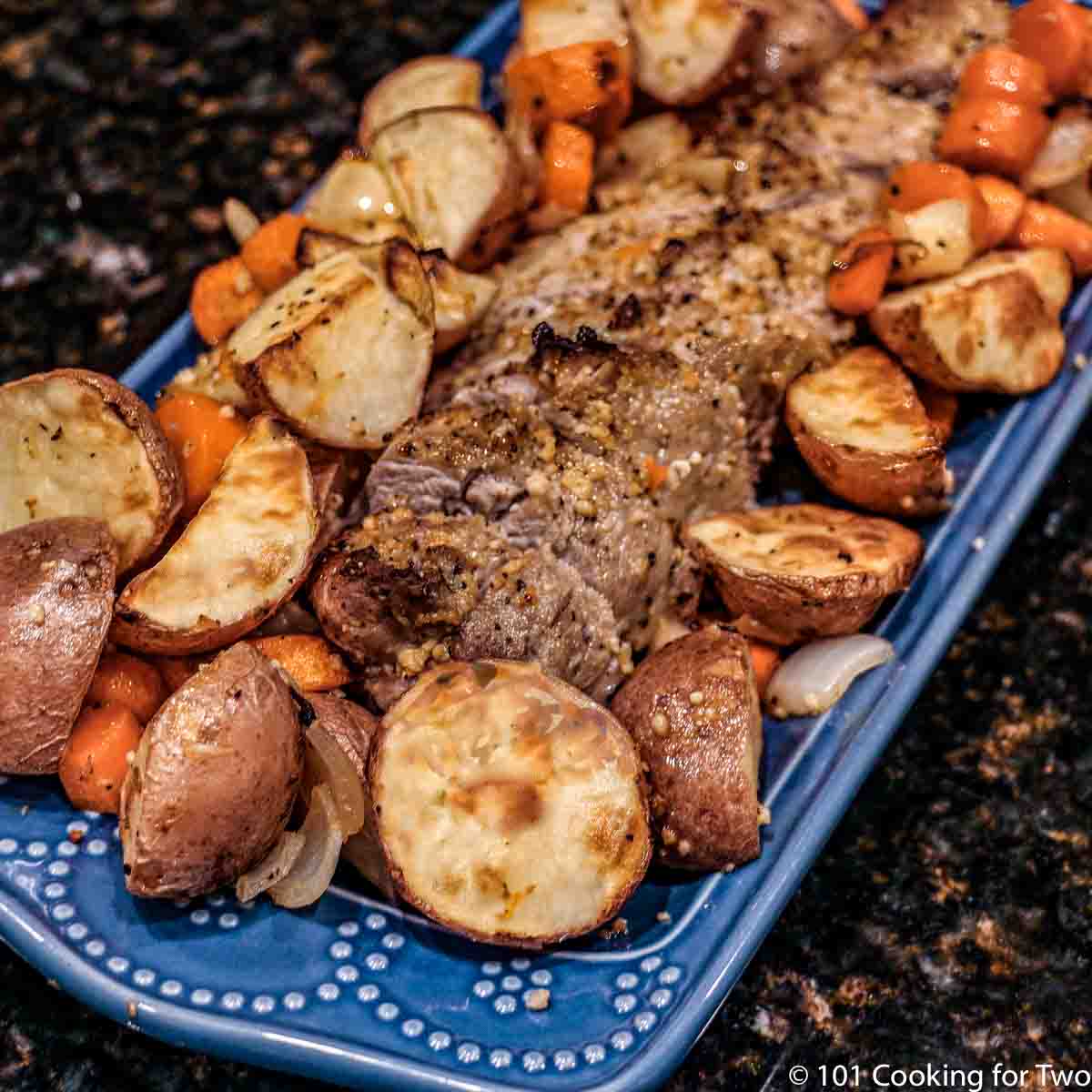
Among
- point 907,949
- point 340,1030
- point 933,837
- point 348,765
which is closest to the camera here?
point 340,1030

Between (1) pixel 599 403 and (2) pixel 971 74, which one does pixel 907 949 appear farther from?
(2) pixel 971 74

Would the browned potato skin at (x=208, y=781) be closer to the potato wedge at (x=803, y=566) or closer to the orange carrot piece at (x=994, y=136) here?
the potato wedge at (x=803, y=566)

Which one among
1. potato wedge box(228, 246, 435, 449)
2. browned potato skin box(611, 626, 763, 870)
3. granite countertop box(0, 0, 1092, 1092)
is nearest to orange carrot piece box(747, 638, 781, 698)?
browned potato skin box(611, 626, 763, 870)

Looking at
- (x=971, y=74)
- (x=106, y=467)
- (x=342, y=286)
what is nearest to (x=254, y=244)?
(x=342, y=286)

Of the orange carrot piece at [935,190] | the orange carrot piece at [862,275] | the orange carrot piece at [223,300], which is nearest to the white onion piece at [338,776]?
the orange carrot piece at [223,300]

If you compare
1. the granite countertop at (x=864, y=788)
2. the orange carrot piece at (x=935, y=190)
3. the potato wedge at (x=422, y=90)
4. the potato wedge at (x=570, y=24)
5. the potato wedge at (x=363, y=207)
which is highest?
the potato wedge at (x=570, y=24)

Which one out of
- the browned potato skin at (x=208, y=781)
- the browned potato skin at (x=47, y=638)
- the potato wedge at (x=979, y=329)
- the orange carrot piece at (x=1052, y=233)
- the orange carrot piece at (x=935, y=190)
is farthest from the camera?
the orange carrot piece at (x=1052, y=233)

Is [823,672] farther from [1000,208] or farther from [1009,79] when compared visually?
[1009,79]

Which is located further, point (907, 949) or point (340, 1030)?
point (907, 949)
